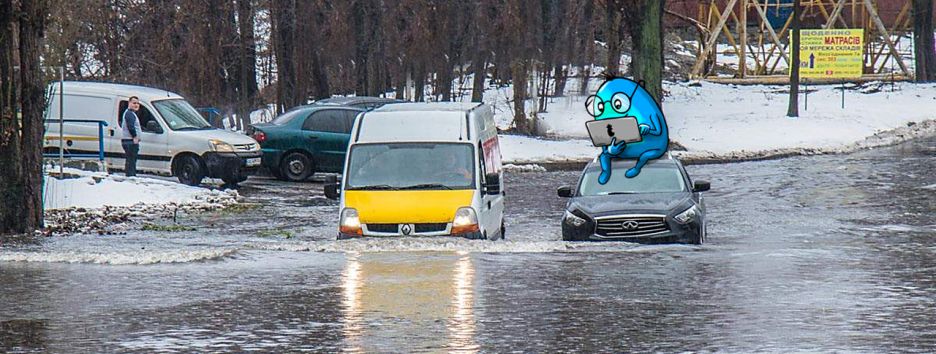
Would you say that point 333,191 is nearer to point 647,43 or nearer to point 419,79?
point 647,43

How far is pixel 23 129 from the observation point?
18.2 m

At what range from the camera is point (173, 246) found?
17.6m

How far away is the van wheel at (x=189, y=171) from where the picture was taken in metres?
26.1

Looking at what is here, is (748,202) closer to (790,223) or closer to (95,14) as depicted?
(790,223)

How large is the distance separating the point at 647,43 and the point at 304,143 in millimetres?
9394

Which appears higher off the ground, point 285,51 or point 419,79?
point 285,51

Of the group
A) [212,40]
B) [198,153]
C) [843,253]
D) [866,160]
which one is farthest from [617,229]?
[212,40]

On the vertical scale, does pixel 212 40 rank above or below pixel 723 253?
above

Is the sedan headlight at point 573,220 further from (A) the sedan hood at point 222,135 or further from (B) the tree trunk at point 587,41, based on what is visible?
(B) the tree trunk at point 587,41

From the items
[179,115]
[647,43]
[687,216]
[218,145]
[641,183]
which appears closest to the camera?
[687,216]

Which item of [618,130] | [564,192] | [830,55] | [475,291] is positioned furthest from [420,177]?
[830,55]

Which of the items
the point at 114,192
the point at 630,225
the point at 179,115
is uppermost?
the point at 179,115

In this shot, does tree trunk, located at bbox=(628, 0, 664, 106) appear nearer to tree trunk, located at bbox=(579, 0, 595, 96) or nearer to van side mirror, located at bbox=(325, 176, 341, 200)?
tree trunk, located at bbox=(579, 0, 595, 96)

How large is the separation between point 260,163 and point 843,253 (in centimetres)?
1372
